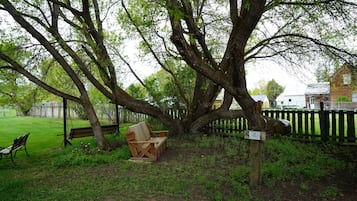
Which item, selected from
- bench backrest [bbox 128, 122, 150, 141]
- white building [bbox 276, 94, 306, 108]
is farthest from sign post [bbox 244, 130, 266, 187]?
white building [bbox 276, 94, 306, 108]

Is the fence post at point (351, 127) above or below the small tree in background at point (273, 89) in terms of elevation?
below

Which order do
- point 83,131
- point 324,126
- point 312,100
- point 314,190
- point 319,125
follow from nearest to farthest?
point 314,190 → point 324,126 → point 83,131 → point 319,125 → point 312,100

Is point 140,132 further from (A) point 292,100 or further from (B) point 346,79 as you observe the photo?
(A) point 292,100

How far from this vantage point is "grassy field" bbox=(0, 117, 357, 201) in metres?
4.14

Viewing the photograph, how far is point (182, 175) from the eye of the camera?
518 centimetres

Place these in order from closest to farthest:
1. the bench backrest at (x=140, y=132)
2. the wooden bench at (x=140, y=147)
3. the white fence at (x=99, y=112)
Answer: the wooden bench at (x=140, y=147) → the bench backrest at (x=140, y=132) → the white fence at (x=99, y=112)

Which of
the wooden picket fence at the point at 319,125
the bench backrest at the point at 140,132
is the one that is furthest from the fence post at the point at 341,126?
the bench backrest at the point at 140,132

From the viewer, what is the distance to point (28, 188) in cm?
470

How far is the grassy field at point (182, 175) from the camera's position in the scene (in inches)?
163

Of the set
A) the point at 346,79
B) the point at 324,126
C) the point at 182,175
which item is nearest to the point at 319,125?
the point at 324,126

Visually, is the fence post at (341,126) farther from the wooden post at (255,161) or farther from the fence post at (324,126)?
the wooden post at (255,161)

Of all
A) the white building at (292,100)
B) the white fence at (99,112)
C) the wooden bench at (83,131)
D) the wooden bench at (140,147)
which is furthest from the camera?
the white building at (292,100)

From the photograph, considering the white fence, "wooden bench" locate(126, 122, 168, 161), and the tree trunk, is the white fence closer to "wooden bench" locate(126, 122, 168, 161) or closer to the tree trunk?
the tree trunk

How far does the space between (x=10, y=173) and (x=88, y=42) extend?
169 inches
